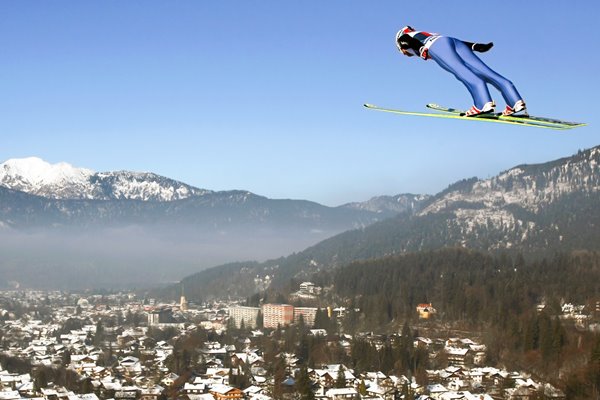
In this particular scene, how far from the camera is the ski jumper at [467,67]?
34.9ft

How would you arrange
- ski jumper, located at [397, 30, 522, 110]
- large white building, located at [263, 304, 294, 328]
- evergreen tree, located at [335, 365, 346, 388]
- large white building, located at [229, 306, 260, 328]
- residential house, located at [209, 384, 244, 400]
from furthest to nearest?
large white building, located at [229, 306, 260, 328] → large white building, located at [263, 304, 294, 328] → evergreen tree, located at [335, 365, 346, 388] → residential house, located at [209, 384, 244, 400] → ski jumper, located at [397, 30, 522, 110]

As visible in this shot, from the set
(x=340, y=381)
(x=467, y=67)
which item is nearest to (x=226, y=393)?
(x=340, y=381)

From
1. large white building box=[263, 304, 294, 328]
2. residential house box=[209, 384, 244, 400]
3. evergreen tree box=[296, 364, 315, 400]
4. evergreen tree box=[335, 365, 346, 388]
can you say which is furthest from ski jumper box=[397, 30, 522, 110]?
large white building box=[263, 304, 294, 328]

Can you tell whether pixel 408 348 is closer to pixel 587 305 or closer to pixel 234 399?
pixel 234 399

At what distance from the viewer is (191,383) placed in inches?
2589

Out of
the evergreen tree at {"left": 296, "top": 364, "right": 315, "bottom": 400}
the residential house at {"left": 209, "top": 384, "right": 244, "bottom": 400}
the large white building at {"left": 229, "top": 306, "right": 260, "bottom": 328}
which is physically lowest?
the residential house at {"left": 209, "top": 384, "right": 244, "bottom": 400}

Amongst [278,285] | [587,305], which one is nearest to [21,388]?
[587,305]

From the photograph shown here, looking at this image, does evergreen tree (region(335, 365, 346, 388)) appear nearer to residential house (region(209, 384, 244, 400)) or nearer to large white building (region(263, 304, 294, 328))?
residential house (region(209, 384, 244, 400))

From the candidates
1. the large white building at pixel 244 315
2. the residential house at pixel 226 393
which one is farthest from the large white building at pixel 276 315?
the residential house at pixel 226 393

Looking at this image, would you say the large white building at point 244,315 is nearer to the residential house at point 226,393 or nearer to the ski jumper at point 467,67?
the residential house at point 226,393

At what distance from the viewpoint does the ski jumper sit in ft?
34.9

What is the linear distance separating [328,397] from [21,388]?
24.1m

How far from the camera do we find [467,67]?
421 inches

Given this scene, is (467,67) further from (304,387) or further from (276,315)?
(276,315)
